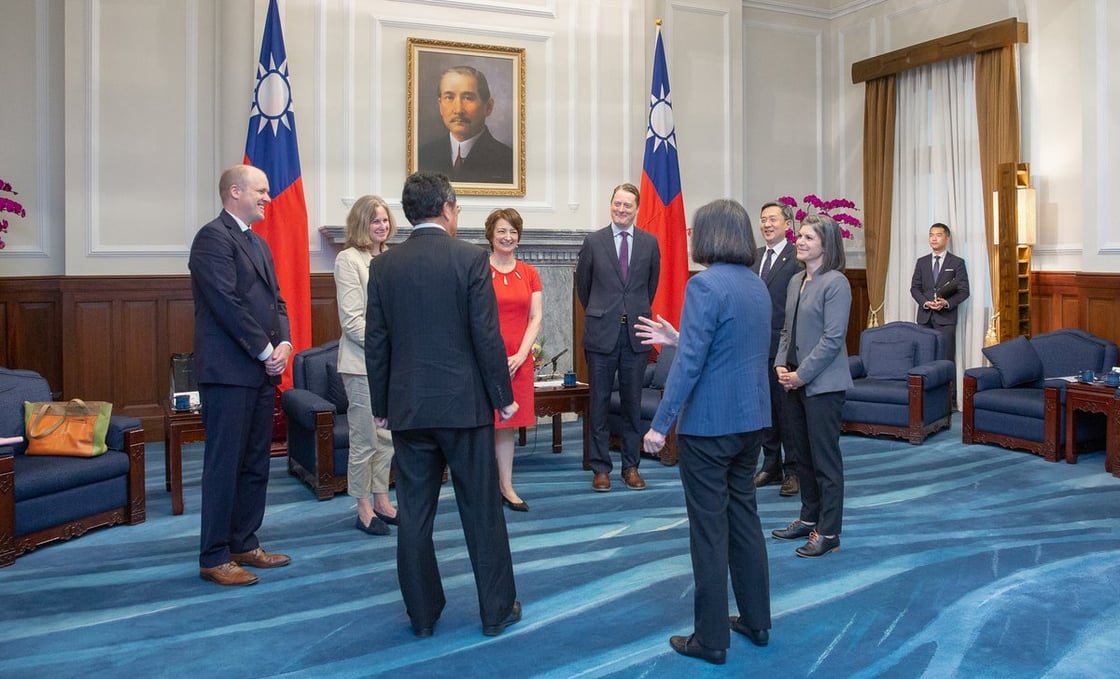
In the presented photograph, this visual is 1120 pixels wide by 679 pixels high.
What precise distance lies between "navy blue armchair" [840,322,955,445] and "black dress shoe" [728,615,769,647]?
3772 mm

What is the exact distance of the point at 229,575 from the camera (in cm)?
382

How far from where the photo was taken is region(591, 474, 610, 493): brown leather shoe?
5.47 metres

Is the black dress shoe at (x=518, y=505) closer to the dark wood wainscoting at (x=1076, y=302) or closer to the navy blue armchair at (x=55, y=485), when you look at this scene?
the navy blue armchair at (x=55, y=485)

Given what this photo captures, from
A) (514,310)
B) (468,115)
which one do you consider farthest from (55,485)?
(468,115)

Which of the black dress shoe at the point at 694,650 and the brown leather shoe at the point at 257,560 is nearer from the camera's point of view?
the black dress shoe at the point at 694,650

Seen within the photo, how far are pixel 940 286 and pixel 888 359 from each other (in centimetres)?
116

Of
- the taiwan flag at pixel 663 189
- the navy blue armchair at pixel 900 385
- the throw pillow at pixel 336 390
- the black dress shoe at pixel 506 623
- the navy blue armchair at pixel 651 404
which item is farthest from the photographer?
the taiwan flag at pixel 663 189

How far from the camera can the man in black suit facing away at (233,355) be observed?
3.62 m

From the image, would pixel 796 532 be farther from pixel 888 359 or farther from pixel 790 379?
pixel 888 359

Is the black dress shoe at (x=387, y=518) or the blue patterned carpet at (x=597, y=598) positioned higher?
the black dress shoe at (x=387, y=518)

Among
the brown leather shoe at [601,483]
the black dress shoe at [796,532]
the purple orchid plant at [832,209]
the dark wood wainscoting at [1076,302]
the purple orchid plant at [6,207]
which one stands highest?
the purple orchid plant at [832,209]

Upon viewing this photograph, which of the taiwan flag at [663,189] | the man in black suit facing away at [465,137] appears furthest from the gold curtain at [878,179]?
the man in black suit facing away at [465,137]

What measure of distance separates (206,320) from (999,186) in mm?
6622

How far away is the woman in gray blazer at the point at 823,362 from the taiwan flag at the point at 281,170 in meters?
4.14
